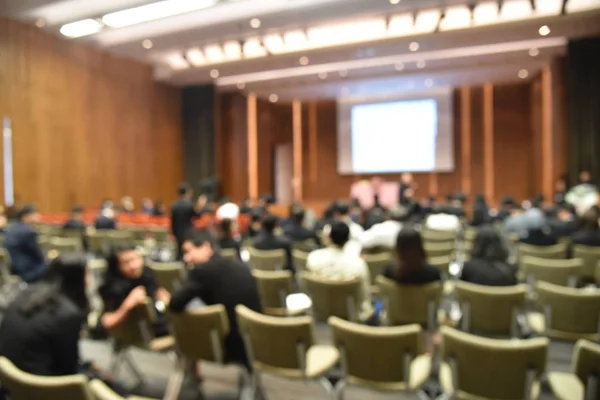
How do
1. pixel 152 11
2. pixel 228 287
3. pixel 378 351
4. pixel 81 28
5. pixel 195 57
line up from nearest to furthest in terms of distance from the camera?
1. pixel 378 351
2. pixel 228 287
3. pixel 152 11
4. pixel 81 28
5. pixel 195 57

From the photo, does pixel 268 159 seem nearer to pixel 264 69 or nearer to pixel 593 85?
pixel 264 69

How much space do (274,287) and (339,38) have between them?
30.3 ft

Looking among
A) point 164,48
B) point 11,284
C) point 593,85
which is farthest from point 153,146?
point 593,85

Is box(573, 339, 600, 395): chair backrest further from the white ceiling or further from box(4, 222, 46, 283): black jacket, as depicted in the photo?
the white ceiling

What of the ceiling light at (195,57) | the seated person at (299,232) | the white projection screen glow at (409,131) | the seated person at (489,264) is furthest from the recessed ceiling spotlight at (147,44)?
the seated person at (489,264)

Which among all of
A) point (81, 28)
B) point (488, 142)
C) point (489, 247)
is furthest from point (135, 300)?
point (488, 142)

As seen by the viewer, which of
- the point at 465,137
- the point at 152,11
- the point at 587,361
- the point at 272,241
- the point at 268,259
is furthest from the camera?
the point at 465,137

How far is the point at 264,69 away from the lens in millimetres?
12914

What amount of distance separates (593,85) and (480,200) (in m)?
5.36

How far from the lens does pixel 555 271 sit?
14.1ft

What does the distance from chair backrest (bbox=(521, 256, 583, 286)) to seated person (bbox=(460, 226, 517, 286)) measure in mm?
924

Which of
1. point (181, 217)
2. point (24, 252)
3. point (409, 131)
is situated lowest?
point (24, 252)

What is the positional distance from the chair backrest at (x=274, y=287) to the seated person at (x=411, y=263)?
1.01 m

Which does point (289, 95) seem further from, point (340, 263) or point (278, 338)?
point (278, 338)
